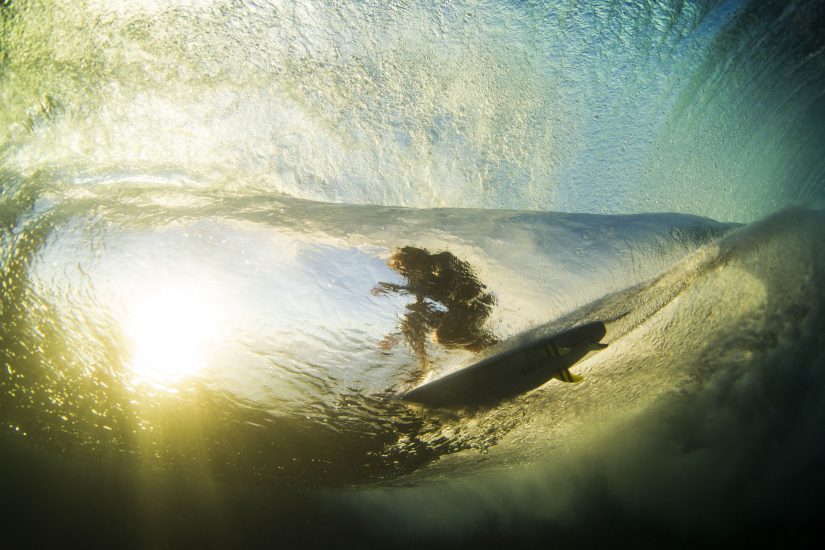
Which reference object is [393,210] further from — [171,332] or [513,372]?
[171,332]

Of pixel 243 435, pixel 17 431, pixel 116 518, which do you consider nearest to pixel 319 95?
pixel 243 435

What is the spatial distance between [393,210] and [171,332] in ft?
14.5

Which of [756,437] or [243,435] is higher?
[243,435]

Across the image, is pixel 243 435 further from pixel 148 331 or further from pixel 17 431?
pixel 17 431

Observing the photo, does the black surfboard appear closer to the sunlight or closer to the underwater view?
the underwater view

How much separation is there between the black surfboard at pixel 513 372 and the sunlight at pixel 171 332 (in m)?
3.52

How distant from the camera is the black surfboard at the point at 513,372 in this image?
4.51m

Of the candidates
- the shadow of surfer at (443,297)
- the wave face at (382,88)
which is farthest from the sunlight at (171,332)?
the shadow of surfer at (443,297)

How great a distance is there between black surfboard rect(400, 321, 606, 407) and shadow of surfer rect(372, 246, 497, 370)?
505 mm

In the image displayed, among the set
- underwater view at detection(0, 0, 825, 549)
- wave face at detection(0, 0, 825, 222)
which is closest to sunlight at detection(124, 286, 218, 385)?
underwater view at detection(0, 0, 825, 549)

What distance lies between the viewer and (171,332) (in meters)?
Result: 5.76

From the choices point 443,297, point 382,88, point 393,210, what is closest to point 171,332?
point 393,210

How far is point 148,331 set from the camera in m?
5.88

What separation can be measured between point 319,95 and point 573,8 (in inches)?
109
